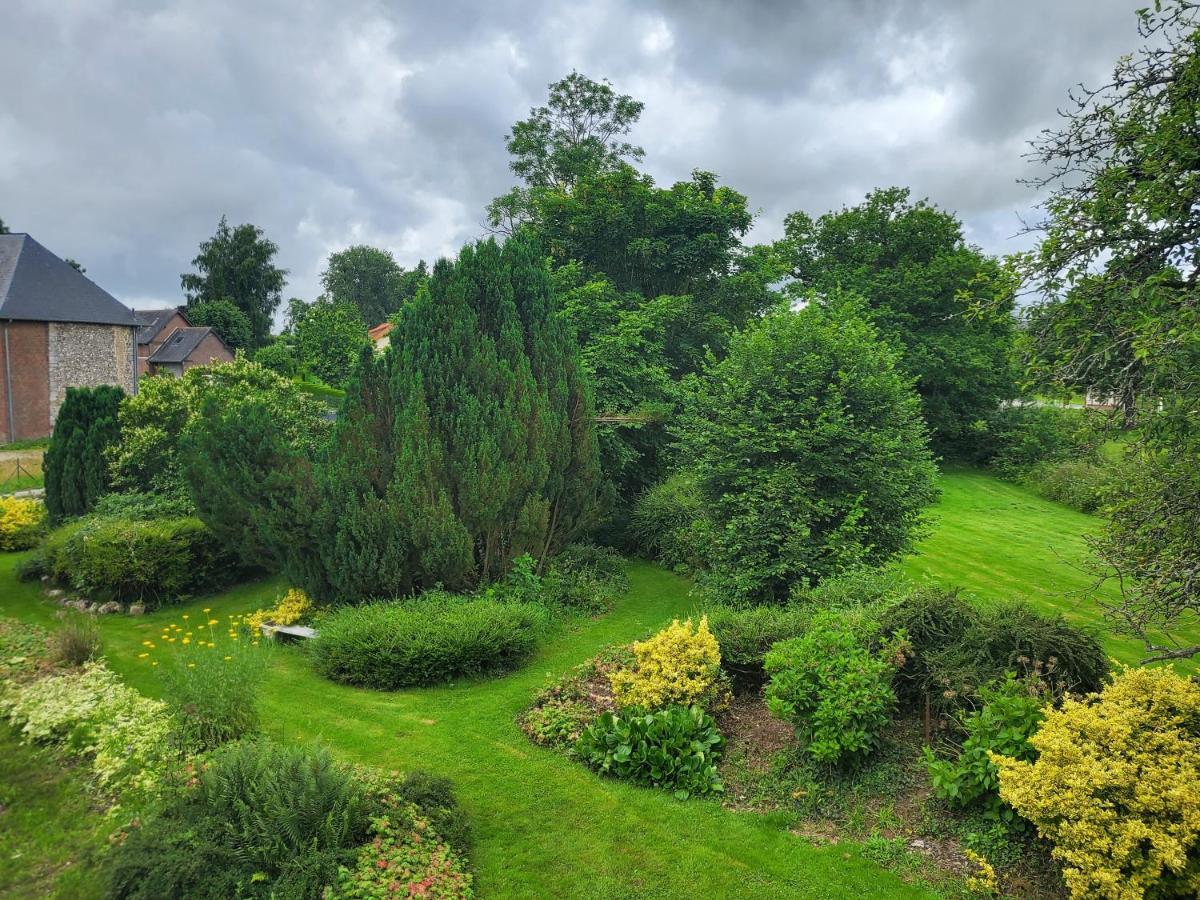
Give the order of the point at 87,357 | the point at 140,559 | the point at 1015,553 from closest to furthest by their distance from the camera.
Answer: the point at 140,559, the point at 1015,553, the point at 87,357

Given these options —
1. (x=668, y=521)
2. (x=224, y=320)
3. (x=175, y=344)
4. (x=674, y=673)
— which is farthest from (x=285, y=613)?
(x=224, y=320)

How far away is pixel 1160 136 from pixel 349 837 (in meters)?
8.28

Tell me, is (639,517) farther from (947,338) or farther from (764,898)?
(947,338)

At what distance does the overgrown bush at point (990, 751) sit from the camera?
17.2 ft

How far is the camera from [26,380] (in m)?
33.3

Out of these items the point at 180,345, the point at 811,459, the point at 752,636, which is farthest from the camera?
the point at 180,345

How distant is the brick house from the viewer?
48.5 metres

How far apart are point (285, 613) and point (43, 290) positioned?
33.9 m

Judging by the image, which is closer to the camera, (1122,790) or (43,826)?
(1122,790)

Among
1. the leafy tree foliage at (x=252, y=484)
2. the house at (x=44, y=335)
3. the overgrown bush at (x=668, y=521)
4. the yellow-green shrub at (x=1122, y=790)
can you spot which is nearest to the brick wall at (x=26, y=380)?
the house at (x=44, y=335)

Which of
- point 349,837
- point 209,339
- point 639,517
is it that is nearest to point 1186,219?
point 349,837

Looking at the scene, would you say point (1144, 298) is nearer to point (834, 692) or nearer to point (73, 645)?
point (834, 692)

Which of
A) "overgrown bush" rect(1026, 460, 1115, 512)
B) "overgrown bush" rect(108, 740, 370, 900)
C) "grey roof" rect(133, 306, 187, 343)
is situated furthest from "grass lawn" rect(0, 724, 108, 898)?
"grey roof" rect(133, 306, 187, 343)

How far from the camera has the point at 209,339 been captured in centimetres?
4984
